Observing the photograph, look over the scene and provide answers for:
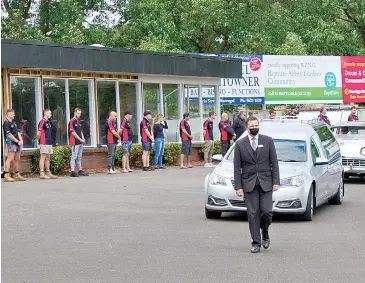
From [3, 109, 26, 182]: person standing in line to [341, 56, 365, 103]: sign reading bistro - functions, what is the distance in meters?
20.2

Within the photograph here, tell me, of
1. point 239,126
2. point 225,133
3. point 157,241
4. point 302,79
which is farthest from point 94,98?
point 157,241

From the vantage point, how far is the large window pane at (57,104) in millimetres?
23031

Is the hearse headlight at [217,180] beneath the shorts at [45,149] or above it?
beneath

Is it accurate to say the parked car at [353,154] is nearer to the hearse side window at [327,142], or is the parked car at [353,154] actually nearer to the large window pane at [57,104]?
the hearse side window at [327,142]

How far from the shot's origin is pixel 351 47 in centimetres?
4209

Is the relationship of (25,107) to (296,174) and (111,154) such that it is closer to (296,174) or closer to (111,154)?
(111,154)

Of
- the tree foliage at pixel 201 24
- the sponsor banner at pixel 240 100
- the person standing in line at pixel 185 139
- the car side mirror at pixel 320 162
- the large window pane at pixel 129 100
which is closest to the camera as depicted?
the car side mirror at pixel 320 162

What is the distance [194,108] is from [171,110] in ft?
4.19

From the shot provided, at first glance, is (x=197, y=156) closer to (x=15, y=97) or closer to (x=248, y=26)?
(x=15, y=97)

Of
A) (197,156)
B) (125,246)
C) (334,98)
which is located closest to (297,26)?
(334,98)

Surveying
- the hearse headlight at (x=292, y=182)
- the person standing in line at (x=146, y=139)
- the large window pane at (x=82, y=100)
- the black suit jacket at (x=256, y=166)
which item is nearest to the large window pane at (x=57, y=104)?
the large window pane at (x=82, y=100)

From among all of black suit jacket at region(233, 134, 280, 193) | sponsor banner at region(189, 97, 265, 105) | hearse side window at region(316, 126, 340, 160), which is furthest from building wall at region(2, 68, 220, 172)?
black suit jacket at region(233, 134, 280, 193)

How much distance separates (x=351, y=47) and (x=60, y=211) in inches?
1210

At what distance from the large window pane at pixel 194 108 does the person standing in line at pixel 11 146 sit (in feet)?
33.3
